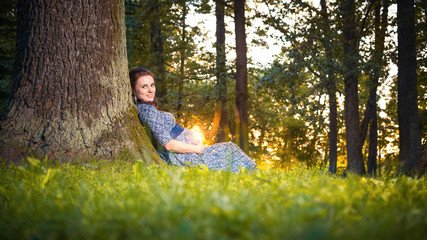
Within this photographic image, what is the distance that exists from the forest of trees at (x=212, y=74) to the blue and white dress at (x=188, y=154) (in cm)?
32

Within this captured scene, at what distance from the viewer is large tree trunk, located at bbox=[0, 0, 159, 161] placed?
367cm

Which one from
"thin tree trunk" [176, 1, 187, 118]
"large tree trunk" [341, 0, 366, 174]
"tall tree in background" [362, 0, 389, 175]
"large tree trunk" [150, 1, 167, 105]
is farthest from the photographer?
"thin tree trunk" [176, 1, 187, 118]

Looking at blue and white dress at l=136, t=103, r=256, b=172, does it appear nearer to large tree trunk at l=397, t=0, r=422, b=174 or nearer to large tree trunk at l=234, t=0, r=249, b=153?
large tree trunk at l=397, t=0, r=422, b=174

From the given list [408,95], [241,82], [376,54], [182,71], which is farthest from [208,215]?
[182,71]

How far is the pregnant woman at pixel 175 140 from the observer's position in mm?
4742

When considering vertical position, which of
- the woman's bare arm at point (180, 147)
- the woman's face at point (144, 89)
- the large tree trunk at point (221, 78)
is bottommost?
the woman's bare arm at point (180, 147)

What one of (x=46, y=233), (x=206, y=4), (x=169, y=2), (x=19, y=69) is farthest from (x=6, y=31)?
(x=46, y=233)

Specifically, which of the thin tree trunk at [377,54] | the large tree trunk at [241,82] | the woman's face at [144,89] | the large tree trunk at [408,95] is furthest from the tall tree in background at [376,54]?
the woman's face at [144,89]

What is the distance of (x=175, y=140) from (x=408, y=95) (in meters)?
7.64

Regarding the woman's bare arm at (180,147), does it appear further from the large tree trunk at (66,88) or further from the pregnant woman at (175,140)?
the large tree trunk at (66,88)

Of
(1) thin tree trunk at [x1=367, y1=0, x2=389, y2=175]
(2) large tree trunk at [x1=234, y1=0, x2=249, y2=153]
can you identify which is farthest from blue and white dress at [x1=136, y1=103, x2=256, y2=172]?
(1) thin tree trunk at [x1=367, y1=0, x2=389, y2=175]

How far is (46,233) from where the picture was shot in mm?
1417

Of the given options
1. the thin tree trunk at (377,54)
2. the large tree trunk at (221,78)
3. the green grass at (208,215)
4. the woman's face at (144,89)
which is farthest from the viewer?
the large tree trunk at (221,78)

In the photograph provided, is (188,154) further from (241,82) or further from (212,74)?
(212,74)
